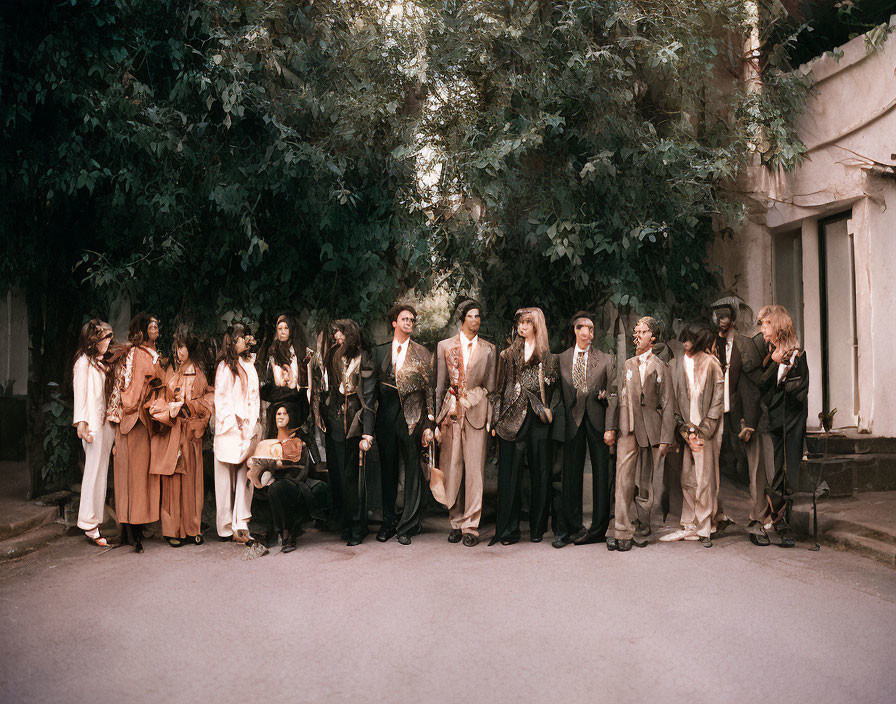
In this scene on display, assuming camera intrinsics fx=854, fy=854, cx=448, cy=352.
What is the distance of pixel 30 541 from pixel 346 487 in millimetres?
2812

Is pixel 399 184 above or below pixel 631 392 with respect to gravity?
above

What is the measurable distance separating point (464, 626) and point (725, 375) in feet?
13.3

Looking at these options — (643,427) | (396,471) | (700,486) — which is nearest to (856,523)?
(700,486)

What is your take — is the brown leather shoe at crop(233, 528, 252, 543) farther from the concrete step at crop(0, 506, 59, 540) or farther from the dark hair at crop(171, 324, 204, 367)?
the concrete step at crop(0, 506, 59, 540)

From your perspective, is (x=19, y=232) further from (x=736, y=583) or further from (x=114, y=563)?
(x=736, y=583)

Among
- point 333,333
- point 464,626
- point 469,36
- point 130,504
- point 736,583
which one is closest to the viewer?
point 464,626

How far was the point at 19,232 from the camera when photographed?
358 inches

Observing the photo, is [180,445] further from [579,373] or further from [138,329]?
[579,373]

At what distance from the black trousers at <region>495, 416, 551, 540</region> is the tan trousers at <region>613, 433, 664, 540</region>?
643mm

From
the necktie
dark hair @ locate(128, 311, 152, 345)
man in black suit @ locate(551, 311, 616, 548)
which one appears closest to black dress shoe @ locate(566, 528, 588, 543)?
man in black suit @ locate(551, 311, 616, 548)

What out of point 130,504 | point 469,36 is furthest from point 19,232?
point 469,36

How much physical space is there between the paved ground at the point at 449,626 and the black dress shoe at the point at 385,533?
17.0 inches

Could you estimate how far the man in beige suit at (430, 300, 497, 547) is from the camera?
25.4 ft

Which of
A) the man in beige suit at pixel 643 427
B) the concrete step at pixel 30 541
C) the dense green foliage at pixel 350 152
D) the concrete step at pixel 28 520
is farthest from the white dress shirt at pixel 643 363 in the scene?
the concrete step at pixel 28 520
